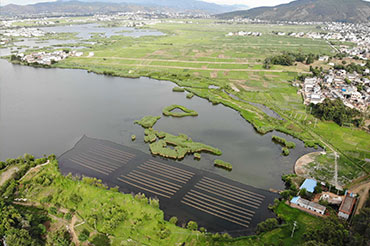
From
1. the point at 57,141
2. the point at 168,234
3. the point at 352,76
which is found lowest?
the point at 168,234

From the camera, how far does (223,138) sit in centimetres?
4797

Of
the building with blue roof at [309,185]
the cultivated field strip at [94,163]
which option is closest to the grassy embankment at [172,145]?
the cultivated field strip at [94,163]

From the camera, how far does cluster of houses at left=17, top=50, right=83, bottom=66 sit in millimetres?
97000

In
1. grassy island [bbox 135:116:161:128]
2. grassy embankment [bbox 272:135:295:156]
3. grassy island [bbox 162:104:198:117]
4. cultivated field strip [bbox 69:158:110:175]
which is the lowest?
cultivated field strip [bbox 69:158:110:175]

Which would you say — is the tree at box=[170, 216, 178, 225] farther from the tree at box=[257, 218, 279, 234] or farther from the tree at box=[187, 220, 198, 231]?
the tree at box=[257, 218, 279, 234]

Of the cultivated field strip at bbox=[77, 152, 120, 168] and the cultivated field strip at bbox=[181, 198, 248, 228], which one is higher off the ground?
the cultivated field strip at bbox=[77, 152, 120, 168]

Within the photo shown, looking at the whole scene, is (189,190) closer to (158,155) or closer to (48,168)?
(158,155)

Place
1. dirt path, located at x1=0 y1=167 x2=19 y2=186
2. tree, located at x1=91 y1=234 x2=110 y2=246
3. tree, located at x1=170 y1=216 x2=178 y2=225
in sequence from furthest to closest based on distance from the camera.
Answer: dirt path, located at x1=0 y1=167 x2=19 y2=186 < tree, located at x1=170 y1=216 x2=178 y2=225 < tree, located at x1=91 y1=234 x2=110 y2=246

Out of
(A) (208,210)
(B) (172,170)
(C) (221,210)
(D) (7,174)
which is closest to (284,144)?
(C) (221,210)

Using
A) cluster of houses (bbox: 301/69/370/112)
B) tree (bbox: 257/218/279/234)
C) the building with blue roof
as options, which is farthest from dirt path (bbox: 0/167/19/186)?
cluster of houses (bbox: 301/69/370/112)

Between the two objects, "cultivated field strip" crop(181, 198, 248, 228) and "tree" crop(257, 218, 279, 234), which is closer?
"tree" crop(257, 218, 279, 234)

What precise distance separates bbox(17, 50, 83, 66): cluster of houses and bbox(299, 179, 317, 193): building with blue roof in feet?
324

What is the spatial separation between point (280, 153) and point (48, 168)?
128 feet

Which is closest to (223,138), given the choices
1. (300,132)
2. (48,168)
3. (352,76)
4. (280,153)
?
(280,153)
